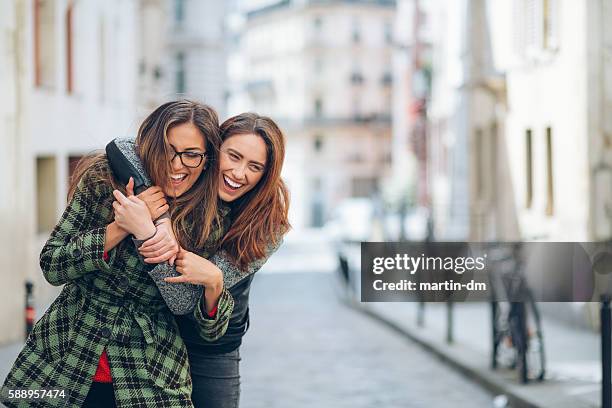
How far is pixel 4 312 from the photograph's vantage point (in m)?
13.5

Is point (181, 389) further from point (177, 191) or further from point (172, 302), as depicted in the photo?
point (177, 191)

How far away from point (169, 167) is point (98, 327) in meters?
0.50

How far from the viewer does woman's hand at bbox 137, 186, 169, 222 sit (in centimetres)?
372

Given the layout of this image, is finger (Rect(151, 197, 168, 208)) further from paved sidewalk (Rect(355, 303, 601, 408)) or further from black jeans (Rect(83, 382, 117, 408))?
paved sidewalk (Rect(355, 303, 601, 408))

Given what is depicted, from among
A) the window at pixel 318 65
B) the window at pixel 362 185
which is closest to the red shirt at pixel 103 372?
the window at pixel 362 185

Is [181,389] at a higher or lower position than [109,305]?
lower

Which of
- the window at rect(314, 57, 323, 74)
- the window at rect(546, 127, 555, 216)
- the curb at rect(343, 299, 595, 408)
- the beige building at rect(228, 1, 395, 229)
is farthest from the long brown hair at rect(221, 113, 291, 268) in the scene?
the window at rect(314, 57, 323, 74)

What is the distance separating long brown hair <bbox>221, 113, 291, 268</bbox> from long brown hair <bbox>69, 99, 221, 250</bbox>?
0.08 metres

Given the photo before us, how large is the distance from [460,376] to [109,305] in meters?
9.19

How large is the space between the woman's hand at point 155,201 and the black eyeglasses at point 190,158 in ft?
0.33

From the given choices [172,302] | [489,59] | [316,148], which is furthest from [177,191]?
[316,148]

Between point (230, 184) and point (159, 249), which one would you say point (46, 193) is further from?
point (159, 249)

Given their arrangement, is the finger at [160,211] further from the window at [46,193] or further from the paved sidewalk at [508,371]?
the window at [46,193]

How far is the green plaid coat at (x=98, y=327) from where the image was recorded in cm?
374
